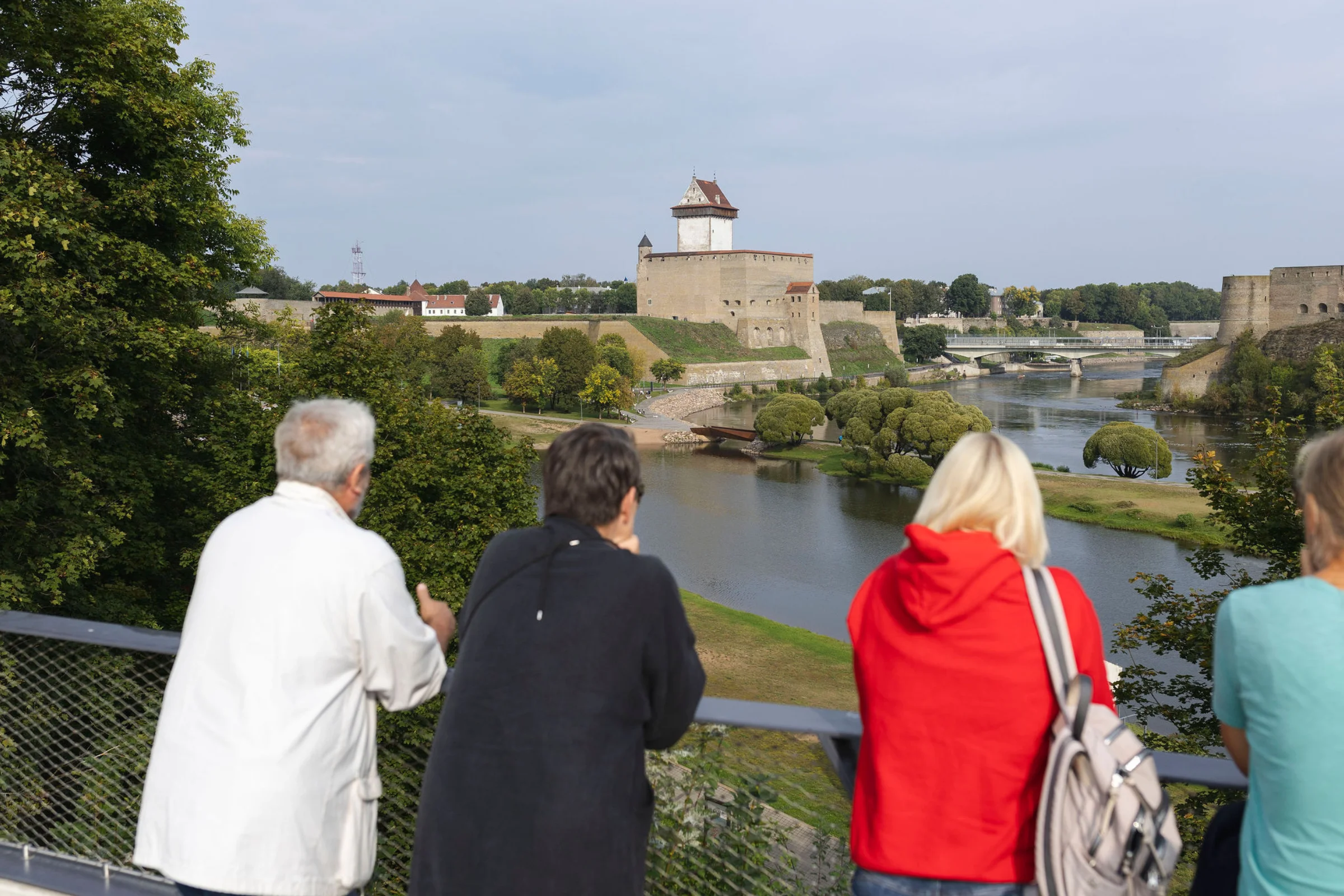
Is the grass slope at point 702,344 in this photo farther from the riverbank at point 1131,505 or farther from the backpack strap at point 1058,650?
the backpack strap at point 1058,650

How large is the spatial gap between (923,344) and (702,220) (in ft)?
67.6

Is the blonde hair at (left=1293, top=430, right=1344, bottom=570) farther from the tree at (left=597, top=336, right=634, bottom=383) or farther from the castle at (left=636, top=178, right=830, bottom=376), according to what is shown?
the castle at (left=636, top=178, right=830, bottom=376)

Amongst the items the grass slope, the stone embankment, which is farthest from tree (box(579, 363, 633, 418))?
the grass slope

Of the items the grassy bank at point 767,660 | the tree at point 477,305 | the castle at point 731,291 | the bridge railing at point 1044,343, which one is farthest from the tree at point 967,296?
the grassy bank at point 767,660

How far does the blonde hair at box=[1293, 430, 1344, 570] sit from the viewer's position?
1.59 metres

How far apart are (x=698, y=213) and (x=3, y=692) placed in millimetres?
70264

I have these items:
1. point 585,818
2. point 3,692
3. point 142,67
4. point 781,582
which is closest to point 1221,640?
point 585,818

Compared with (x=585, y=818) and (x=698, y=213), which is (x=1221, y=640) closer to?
(x=585, y=818)

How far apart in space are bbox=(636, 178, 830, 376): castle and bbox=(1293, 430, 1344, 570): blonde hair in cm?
6609

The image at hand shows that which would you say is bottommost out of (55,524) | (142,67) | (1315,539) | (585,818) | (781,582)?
(781,582)

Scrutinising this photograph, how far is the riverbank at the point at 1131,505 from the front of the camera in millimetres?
22891

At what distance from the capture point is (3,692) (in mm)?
3035

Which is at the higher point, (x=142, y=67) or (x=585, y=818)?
(x=142, y=67)

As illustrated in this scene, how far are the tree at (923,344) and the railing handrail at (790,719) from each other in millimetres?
79300
